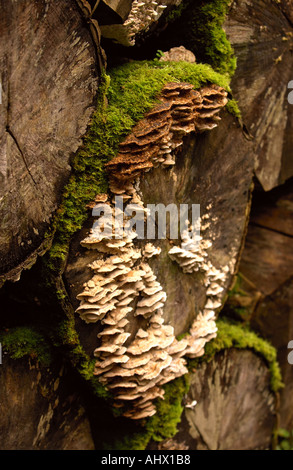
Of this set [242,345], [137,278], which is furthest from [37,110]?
[242,345]

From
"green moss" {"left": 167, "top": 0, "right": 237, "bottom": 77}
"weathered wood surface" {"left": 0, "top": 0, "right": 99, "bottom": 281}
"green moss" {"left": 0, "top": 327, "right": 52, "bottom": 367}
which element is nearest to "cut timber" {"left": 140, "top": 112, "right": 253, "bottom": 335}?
"green moss" {"left": 167, "top": 0, "right": 237, "bottom": 77}

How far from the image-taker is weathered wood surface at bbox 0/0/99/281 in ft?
5.36

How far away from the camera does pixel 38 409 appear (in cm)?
238

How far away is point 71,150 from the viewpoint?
1966 millimetres

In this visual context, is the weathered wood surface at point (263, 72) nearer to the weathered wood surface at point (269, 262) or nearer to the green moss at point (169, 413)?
the weathered wood surface at point (269, 262)

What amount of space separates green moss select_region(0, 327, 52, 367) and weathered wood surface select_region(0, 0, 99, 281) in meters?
0.62

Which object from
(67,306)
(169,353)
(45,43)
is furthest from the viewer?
(169,353)

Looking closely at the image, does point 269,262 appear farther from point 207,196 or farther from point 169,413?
point 169,413

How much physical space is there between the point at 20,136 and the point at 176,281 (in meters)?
1.44

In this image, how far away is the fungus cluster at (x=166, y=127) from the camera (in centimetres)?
204

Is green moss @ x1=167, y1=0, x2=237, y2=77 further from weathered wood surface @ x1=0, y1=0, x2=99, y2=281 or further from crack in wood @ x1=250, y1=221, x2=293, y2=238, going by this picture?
crack in wood @ x1=250, y1=221, x2=293, y2=238
